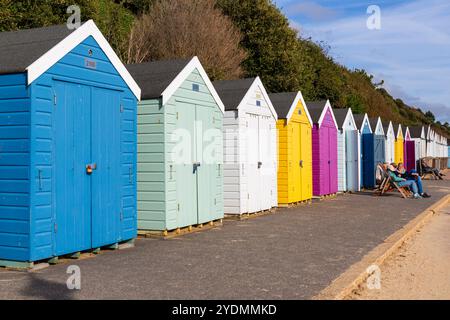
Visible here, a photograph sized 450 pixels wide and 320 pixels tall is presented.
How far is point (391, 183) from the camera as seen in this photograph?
64.2ft

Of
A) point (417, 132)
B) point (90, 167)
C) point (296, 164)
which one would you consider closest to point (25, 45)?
point (90, 167)

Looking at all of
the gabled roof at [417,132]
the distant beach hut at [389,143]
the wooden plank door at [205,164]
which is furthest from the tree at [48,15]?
the gabled roof at [417,132]

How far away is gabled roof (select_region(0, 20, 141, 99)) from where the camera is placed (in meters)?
6.89

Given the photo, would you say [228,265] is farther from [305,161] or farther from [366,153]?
[366,153]

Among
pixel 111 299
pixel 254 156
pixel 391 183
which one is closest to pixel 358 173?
pixel 391 183

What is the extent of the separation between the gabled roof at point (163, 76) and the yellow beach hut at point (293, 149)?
4235 mm

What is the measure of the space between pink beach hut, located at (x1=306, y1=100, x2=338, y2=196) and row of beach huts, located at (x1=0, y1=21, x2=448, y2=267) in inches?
3.6

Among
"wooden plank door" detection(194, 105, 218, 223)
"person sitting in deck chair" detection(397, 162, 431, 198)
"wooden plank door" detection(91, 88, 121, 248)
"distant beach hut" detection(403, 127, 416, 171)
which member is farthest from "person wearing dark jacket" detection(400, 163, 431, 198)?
"wooden plank door" detection(91, 88, 121, 248)

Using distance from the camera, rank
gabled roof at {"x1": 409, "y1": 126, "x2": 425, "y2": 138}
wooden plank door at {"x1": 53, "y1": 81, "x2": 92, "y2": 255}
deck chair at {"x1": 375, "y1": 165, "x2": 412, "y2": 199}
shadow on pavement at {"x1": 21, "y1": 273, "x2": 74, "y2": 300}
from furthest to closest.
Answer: gabled roof at {"x1": 409, "y1": 126, "x2": 425, "y2": 138} < deck chair at {"x1": 375, "y1": 165, "x2": 412, "y2": 199} < wooden plank door at {"x1": 53, "y1": 81, "x2": 92, "y2": 255} < shadow on pavement at {"x1": 21, "y1": 273, "x2": 74, "y2": 300}

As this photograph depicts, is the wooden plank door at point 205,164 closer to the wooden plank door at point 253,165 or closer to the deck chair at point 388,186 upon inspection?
the wooden plank door at point 253,165

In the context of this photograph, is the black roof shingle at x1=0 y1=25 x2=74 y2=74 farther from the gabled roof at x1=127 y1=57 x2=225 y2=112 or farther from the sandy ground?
the sandy ground

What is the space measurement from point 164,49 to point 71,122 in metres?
21.4

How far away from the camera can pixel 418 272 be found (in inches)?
282
